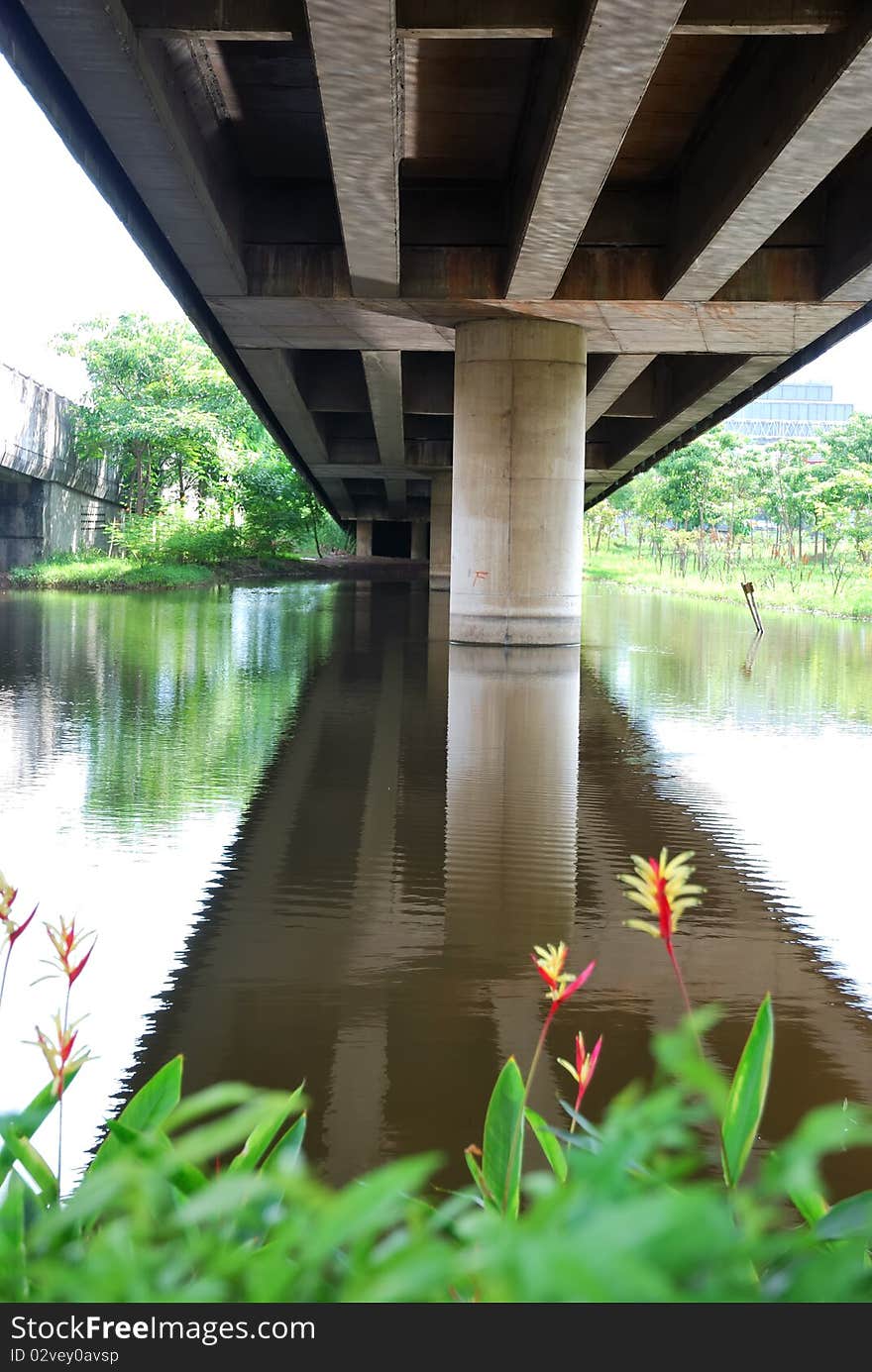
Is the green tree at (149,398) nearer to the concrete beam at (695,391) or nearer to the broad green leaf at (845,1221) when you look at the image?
the concrete beam at (695,391)

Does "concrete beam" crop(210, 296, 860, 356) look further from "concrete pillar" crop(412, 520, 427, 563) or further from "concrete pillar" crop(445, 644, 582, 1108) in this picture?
"concrete pillar" crop(412, 520, 427, 563)

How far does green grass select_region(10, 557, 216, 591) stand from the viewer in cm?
3784

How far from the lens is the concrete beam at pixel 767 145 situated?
10.6m

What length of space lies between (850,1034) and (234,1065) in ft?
6.13

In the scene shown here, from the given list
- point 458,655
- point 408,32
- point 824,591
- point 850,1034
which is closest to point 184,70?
point 408,32

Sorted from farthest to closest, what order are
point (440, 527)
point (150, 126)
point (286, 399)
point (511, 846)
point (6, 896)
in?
point (440, 527), point (286, 399), point (150, 126), point (511, 846), point (6, 896)

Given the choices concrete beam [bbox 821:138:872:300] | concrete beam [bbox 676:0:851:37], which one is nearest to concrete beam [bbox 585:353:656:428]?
concrete beam [bbox 821:138:872:300]

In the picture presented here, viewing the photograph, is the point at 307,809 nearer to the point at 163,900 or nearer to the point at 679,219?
the point at 163,900

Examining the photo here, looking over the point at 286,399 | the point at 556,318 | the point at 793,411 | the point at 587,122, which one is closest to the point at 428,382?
the point at 286,399

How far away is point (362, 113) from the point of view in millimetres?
11195

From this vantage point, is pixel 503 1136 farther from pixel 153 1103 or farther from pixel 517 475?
pixel 517 475

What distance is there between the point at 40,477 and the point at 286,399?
16.0m

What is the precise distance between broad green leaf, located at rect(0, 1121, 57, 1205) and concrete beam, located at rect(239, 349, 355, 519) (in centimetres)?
2091

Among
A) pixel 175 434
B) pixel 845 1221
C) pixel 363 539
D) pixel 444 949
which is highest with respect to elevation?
pixel 175 434
